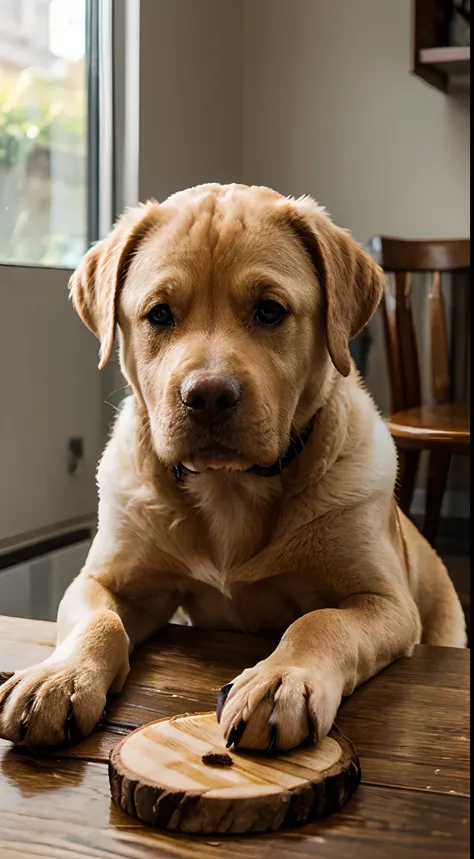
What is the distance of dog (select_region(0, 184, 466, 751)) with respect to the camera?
1365mm

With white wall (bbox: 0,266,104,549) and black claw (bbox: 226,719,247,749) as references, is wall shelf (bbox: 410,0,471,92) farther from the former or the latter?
black claw (bbox: 226,719,247,749)

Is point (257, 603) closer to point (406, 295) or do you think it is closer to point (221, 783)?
point (221, 783)

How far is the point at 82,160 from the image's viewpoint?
3324mm

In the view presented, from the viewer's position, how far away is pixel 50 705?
1.14 meters

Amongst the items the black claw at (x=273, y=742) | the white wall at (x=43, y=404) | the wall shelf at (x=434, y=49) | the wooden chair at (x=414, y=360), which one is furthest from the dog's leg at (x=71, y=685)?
the wall shelf at (x=434, y=49)

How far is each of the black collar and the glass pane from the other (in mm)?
1544

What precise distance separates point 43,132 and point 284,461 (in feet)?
6.34

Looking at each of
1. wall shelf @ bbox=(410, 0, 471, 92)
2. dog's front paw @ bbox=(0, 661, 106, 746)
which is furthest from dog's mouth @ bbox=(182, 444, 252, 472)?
wall shelf @ bbox=(410, 0, 471, 92)

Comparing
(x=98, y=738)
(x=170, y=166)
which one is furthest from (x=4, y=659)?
(x=170, y=166)

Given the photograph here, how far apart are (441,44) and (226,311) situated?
9.72ft

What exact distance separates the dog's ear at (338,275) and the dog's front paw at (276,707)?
54cm

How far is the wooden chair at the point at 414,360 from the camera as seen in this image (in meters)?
3.30

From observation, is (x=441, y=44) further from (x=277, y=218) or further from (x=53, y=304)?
(x=277, y=218)

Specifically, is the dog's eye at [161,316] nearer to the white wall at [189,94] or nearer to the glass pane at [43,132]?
the glass pane at [43,132]
